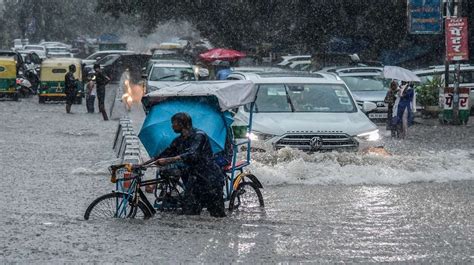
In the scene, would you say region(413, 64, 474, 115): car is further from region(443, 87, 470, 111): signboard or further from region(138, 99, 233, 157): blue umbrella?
region(138, 99, 233, 157): blue umbrella

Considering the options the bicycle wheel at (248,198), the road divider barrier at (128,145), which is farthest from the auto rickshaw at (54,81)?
the bicycle wheel at (248,198)

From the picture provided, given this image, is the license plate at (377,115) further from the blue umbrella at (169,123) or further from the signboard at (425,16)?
the blue umbrella at (169,123)

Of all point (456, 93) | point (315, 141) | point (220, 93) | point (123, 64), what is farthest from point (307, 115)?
point (123, 64)

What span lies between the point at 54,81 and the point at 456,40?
15474 mm

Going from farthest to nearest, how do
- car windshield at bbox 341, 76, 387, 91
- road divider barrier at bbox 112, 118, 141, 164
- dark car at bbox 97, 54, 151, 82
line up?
1. dark car at bbox 97, 54, 151, 82
2. car windshield at bbox 341, 76, 387, 91
3. road divider barrier at bbox 112, 118, 141, 164

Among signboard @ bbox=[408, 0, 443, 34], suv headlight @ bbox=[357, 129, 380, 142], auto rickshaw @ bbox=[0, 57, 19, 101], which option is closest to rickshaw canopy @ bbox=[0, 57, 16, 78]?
auto rickshaw @ bbox=[0, 57, 19, 101]

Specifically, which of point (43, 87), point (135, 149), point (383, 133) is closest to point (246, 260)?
point (135, 149)

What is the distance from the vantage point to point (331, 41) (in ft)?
155

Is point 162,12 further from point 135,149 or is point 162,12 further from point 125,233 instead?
point 125,233

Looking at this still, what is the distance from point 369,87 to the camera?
30547 millimetres

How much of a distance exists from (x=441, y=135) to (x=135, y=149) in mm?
12552

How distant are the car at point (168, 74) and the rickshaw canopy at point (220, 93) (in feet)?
66.7

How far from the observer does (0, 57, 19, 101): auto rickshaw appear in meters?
37.1

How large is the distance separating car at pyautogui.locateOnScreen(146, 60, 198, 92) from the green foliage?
25.5ft
